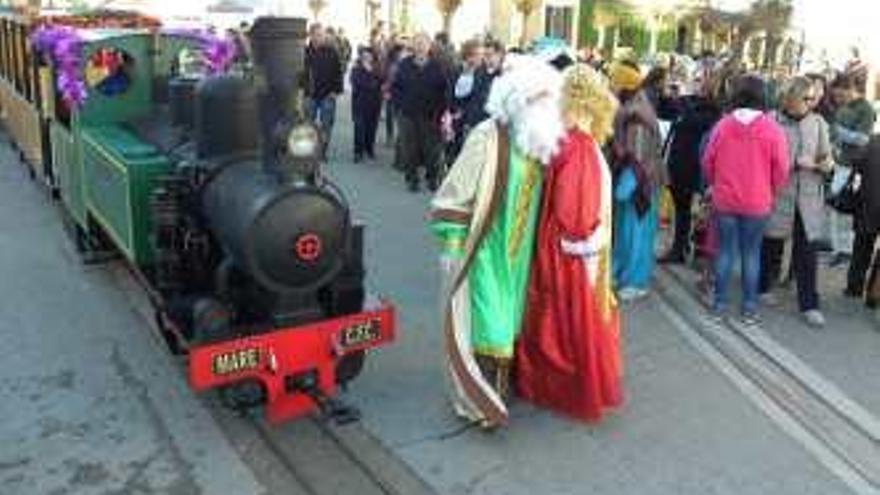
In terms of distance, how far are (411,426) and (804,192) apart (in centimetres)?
344

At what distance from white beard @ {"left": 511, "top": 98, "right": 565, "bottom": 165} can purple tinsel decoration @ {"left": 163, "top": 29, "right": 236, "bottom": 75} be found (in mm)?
3310

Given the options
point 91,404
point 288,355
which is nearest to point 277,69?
point 288,355

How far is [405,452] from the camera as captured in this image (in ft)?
18.7

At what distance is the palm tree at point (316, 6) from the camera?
3353cm

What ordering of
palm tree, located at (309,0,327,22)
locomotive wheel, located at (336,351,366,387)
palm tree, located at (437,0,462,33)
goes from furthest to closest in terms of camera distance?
palm tree, located at (309,0,327,22), palm tree, located at (437,0,462,33), locomotive wheel, located at (336,351,366,387)

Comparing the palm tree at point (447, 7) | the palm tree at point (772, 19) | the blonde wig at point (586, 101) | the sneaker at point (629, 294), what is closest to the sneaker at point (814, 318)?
the sneaker at point (629, 294)

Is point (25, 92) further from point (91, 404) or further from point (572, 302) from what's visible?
point (572, 302)

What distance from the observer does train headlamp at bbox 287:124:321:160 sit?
18.1 feet

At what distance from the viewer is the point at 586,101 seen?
5812 millimetres

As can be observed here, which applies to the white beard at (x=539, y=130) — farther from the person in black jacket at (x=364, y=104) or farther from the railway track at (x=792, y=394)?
the person in black jacket at (x=364, y=104)

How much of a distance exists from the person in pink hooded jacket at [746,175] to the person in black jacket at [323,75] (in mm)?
7555

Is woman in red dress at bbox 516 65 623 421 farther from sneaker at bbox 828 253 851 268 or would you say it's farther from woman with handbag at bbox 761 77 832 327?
sneaker at bbox 828 253 851 268

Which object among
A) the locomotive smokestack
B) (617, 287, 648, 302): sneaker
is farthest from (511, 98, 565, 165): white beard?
(617, 287, 648, 302): sneaker

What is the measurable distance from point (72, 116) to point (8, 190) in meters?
4.40
